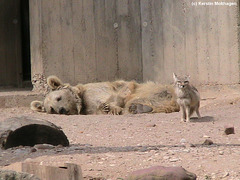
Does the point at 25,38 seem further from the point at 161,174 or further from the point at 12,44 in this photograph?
the point at 161,174

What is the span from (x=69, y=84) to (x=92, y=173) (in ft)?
18.9

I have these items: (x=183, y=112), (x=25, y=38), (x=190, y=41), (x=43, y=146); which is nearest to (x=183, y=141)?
(x=43, y=146)

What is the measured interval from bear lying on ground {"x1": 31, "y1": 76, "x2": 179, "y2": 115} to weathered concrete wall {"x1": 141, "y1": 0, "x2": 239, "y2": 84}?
0.70 meters

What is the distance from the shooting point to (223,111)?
28.3ft

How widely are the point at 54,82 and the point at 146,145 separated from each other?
172 inches

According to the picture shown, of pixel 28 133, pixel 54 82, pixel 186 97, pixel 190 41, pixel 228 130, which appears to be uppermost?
pixel 190 41

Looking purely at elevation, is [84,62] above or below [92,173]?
above

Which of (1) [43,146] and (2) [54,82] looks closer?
(1) [43,146]

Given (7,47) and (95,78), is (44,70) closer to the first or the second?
(95,78)

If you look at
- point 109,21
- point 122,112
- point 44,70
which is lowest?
point 122,112

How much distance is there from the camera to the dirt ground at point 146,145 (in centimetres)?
496

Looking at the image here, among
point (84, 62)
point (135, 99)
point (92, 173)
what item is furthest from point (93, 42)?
point (92, 173)

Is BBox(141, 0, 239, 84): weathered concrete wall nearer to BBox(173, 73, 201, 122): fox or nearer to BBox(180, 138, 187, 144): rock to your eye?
BBox(173, 73, 201, 122): fox

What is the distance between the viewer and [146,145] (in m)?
6.20
